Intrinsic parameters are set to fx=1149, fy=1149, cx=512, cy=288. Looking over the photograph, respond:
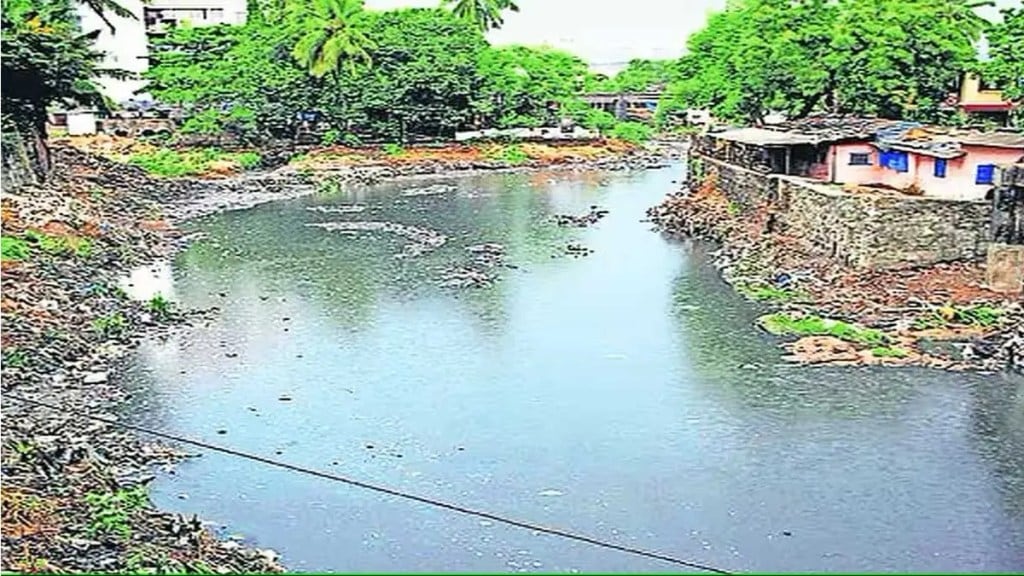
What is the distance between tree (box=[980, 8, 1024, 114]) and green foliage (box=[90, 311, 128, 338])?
55.4 feet

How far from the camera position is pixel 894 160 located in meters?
22.0

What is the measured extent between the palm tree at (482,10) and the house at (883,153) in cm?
2392

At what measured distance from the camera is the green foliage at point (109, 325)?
16.5 meters

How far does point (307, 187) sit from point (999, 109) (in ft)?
68.2

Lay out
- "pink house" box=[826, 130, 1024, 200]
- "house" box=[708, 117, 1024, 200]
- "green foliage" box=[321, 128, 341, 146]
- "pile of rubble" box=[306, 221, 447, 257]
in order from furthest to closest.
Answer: "green foliage" box=[321, 128, 341, 146] → "pile of rubble" box=[306, 221, 447, 257] → "house" box=[708, 117, 1024, 200] → "pink house" box=[826, 130, 1024, 200]

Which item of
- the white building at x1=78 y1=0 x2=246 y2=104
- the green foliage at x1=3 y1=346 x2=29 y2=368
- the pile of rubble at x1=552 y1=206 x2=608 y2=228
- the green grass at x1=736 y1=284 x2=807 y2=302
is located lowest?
the green grass at x1=736 y1=284 x2=807 y2=302

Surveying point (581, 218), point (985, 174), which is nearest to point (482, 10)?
point (581, 218)

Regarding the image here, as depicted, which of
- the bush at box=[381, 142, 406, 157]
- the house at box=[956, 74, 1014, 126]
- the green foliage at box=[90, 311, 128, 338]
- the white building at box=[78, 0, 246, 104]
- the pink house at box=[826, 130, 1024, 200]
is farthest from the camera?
the white building at box=[78, 0, 246, 104]

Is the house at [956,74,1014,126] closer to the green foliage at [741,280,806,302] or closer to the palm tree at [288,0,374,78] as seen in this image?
the green foliage at [741,280,806,302]

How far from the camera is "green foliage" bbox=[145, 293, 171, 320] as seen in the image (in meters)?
18.1

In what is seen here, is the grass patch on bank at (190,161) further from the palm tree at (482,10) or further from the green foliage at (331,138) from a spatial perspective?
the palm tree at (482,10)

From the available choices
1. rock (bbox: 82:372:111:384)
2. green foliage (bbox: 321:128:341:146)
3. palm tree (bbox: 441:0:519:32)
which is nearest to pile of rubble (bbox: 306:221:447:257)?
rock (bbox: 82:372:111:384)

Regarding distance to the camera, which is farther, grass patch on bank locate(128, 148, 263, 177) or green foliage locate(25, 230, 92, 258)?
grass patch on bank locate(128, 148, 263, 177)

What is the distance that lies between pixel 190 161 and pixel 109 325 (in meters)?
22.2
